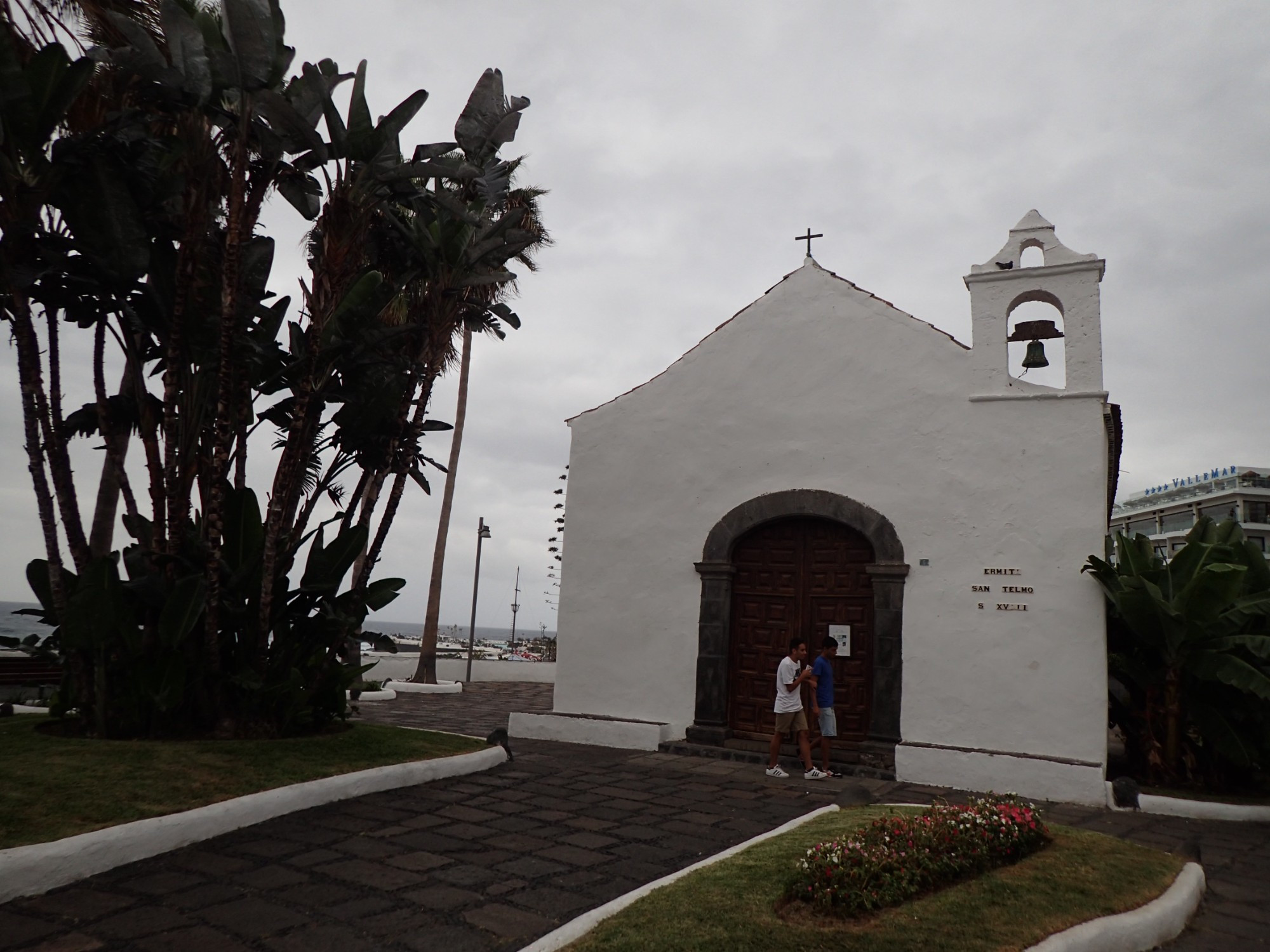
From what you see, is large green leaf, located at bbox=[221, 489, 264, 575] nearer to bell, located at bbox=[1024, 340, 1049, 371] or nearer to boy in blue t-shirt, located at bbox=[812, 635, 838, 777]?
boy in blue t-shirt, located at bbox=[812, 635, 838, 777]

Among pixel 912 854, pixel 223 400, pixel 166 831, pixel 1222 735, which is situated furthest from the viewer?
pixel 1222 735

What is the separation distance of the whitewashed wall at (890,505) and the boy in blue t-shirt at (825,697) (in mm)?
756

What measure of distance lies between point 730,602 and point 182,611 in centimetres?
569

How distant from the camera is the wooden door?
9.48m

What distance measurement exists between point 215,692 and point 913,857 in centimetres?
549

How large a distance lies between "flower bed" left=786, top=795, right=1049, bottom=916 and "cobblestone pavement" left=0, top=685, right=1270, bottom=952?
941 mm

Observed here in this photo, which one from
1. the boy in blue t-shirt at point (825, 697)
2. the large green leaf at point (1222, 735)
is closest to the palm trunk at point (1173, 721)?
the large green leaf at point (1222, 735)

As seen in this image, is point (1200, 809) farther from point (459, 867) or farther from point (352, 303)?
point (352, 303)

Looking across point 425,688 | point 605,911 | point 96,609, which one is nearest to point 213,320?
point 96,609

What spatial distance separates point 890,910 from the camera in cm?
409

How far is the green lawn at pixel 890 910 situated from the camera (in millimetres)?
3736

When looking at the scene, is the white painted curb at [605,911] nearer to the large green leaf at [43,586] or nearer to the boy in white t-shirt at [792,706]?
the boy in white t-shirt at [792,706]

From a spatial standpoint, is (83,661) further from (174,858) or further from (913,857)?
(913,857)

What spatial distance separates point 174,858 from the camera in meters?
5.09
